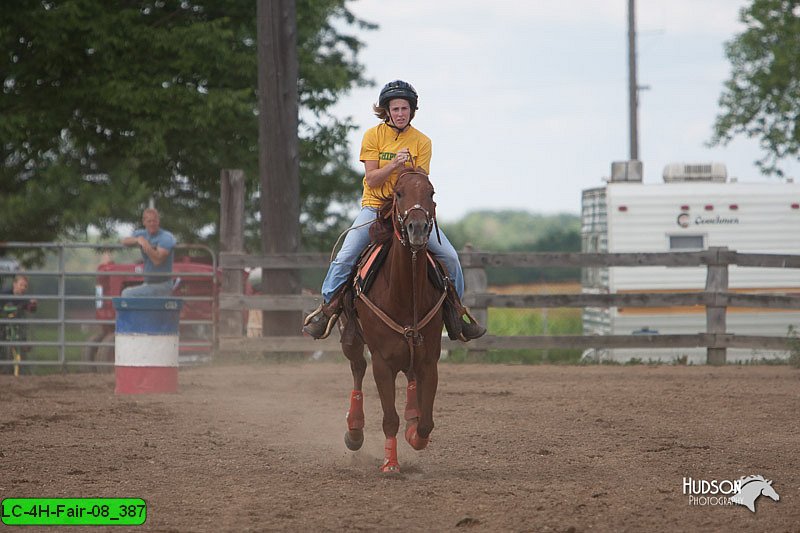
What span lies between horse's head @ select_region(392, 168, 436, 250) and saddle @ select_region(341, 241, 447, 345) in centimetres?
60

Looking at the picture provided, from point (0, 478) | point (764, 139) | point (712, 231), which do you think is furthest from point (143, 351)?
point (764, 139)

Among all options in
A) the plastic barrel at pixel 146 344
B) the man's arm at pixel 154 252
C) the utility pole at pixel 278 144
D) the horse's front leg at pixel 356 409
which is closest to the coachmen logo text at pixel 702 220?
the utility pole at pixel 278 144

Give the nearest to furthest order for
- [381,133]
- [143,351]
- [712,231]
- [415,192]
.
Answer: [415,192]
[381,133]
[143,351]
[712,231]

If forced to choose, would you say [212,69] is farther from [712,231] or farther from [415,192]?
[415,192]

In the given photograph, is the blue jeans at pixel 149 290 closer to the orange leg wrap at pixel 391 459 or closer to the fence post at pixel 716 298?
the fence post at pixel 716 298

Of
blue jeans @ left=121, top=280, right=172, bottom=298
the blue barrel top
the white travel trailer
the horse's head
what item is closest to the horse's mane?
the horse's head

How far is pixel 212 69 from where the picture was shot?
21016 millimetres

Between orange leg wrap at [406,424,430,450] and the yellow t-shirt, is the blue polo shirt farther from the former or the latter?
orange leg wrap at [406,424,430,450]

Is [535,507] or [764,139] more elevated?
[764,139]

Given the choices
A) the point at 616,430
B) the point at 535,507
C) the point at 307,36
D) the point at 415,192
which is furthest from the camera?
the point at 307,36

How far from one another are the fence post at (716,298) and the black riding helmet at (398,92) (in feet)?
30.2

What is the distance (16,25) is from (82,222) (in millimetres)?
3657

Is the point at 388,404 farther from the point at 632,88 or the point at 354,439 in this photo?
the point at 632,88

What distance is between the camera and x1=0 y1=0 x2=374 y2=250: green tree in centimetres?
2002
